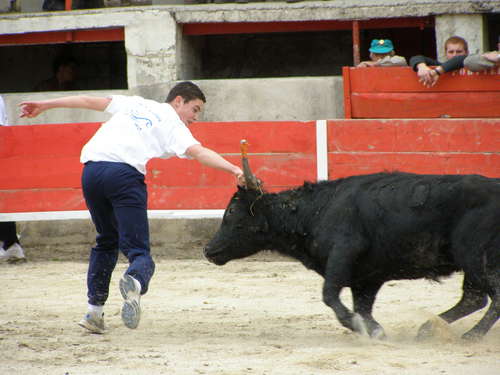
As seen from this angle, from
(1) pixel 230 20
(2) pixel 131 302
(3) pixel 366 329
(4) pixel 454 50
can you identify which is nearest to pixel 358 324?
(3) pixel 366 329

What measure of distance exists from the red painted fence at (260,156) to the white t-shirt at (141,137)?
3680 millimetres

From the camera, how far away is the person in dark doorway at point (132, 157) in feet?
14.1

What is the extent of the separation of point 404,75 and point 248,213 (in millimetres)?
3907

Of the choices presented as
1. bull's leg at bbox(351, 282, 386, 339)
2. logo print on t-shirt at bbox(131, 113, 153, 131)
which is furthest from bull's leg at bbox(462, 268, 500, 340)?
logo print on t-shirt at bbox(131, 113, 153, 131)

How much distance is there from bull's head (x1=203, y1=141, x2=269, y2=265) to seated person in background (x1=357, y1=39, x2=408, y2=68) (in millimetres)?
3975

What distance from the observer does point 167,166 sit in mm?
8211

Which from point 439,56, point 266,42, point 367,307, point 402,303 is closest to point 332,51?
point 266,42

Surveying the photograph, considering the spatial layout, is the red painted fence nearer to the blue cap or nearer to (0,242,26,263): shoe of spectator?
(0,242,26,263): shoe of spectator

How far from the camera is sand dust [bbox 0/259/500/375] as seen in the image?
12.1ft

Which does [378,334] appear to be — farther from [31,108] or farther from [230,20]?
[230,20]

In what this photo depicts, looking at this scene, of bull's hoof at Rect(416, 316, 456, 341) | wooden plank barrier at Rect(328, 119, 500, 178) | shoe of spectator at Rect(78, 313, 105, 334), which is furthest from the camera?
wooden plank barrier at Rect(328, 119, 500, 178)

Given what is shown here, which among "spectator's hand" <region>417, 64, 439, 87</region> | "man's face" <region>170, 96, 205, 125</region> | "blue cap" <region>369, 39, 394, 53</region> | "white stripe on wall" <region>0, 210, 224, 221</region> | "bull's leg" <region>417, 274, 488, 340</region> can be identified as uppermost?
"blue cap" <region>369, 39, 394, 53</region>

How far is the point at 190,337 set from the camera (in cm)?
451

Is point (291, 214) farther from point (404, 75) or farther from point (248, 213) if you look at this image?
point (404, 75)
